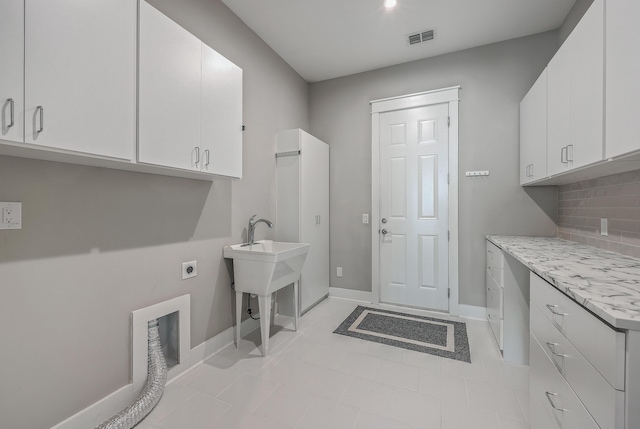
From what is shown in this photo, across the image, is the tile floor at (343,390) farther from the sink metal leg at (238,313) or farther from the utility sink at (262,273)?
the utility sink at (262,273)

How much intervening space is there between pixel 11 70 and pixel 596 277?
2414 millimetres

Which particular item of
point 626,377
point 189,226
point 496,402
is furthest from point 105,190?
point 496,402

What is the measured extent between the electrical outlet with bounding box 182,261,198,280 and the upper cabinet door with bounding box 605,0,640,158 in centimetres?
253

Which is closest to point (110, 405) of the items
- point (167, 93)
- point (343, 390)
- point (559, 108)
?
point (343, 390)

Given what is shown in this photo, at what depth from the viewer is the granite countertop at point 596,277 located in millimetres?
778

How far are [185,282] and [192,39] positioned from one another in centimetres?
165

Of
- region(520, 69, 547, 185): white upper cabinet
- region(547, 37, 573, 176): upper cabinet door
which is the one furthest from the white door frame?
region(547, 37, 573, 176): upper cabinet door

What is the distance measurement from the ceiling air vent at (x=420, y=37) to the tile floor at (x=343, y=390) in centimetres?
297

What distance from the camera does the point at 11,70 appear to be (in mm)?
962

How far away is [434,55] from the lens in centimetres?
308

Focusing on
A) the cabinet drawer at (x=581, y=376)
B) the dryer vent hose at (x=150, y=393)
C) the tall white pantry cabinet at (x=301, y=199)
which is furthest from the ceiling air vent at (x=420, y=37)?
the dryer vent hose at (x=150, y=393)

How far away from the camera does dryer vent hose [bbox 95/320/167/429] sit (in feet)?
4.64

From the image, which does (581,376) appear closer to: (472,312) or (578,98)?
(578,98)

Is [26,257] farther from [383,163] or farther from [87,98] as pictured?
[383,163]
